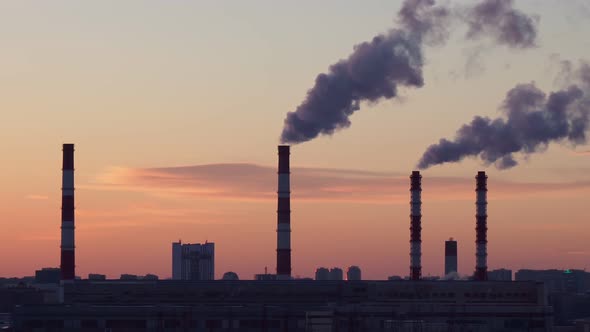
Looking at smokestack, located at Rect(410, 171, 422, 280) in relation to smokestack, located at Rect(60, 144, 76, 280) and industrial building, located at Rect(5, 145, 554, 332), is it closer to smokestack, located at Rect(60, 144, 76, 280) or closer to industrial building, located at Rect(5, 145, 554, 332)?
industrial building, located at Rect(5, 145, 554, 332)

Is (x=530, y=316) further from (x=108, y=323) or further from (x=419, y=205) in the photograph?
(x=108, y=323)

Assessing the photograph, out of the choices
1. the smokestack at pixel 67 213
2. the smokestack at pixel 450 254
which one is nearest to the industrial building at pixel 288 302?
the smokestack at pixel 67 213

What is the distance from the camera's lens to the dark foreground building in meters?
111

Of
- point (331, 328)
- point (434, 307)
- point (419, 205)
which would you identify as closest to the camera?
point (331, 328)

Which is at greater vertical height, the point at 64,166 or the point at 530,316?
the point at 64,166

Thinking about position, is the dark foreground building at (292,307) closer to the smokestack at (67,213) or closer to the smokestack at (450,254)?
the smokestack at (67,213)

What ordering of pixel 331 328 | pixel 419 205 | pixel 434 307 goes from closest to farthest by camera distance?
pixel 331 328 → pixel 434 307 → pixel 419 205

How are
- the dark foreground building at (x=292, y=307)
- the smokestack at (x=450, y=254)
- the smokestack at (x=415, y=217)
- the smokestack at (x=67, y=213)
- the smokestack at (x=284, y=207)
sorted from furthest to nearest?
the smokestack at (x=450, y=254)
the smokestack at (x=415, y=217)
the smokestack at (x=284, y=207)
the smokestack at (x=67, y=213)
the dark foreground building at (x=292, y=307)

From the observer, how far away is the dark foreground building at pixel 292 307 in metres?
111

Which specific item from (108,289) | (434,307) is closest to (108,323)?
(108,289)

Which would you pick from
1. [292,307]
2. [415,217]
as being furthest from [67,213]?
[415,217]

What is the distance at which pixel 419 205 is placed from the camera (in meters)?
133

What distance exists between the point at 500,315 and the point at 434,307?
6.28m

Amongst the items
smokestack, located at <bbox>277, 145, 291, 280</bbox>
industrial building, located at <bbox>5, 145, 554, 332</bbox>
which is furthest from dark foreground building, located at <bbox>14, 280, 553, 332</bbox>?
smokestack, located at <bbox>277, 145, 291, 280</bbox>
